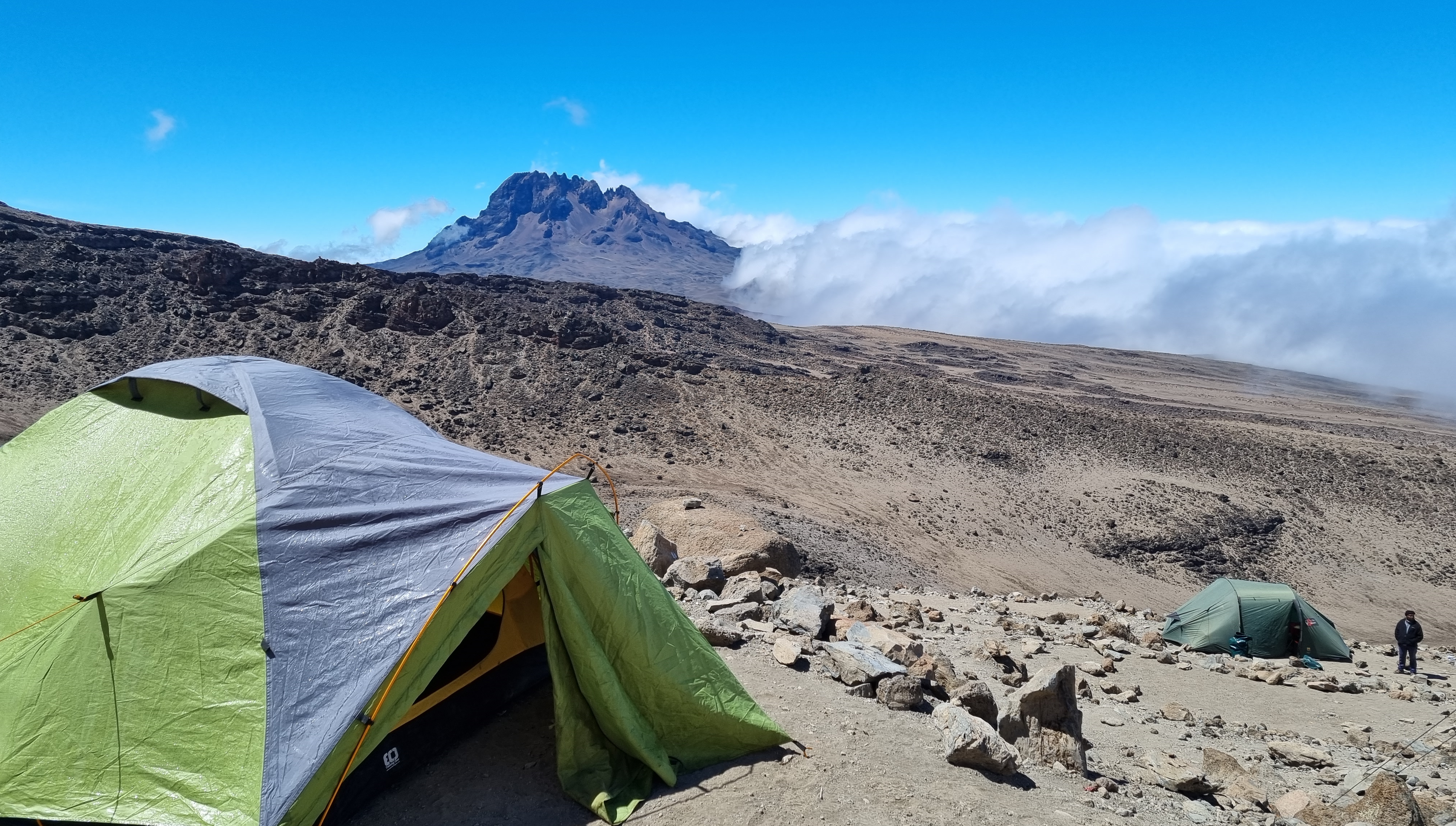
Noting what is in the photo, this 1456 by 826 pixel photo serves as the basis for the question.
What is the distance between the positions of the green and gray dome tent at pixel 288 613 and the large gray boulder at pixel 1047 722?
89.8 inches

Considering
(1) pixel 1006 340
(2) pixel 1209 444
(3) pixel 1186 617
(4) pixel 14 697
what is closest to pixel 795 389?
(2) pixel 1209 444

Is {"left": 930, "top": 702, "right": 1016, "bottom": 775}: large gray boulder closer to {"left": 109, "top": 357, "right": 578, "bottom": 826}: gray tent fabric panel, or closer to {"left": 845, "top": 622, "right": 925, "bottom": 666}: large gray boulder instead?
{"left": 845, "top": 622, "right": 925, "bottom": 666}: large gray boulder

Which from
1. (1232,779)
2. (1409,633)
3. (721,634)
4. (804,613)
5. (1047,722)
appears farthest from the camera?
(1409,633)

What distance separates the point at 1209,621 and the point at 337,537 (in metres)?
14.5

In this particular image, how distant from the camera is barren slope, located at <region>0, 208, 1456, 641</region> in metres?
20.8

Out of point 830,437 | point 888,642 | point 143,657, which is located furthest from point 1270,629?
point 830,437

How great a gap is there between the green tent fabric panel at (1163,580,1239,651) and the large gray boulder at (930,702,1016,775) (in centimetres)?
996

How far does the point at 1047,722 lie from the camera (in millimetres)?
6699

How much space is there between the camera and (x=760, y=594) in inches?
386

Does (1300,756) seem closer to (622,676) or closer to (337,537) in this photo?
(622,676)

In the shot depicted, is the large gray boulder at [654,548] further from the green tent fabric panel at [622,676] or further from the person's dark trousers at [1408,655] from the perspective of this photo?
the person's dark trousers at [1408,655]

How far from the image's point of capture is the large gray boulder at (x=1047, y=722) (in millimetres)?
6188

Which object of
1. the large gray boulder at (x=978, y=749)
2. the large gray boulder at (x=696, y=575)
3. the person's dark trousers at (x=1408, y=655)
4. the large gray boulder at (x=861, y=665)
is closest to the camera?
the large gray boulder at (x=978, y=749)

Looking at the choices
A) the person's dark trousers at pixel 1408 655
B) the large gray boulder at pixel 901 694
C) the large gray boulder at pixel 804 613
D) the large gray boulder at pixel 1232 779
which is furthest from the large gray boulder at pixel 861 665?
the person's dark trousers at pixel 1408 655
